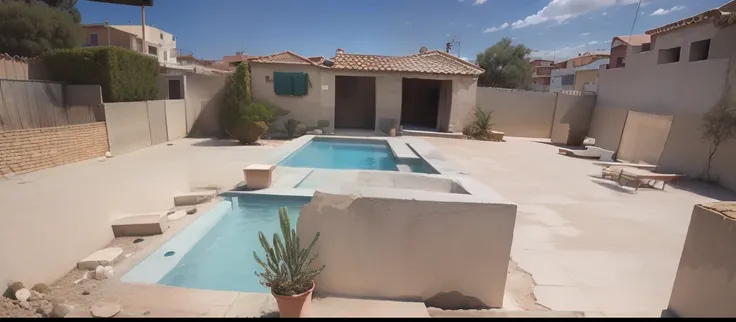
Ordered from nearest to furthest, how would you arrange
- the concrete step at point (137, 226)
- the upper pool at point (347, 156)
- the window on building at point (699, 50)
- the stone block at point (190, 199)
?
the concrete step at point (137, 226), the stone block at point (190, 199), the upper pool at point (347, 156), the window on building at point (699, 50)

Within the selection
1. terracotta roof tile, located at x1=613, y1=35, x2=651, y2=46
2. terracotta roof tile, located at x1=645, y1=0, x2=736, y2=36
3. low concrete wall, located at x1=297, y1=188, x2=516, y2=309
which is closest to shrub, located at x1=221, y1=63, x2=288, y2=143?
low concrete wall, located at x1=297, y1=188, x2=516, y2=309

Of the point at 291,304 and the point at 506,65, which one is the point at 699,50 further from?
the point at 506,65

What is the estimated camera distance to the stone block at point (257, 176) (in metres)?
7.33

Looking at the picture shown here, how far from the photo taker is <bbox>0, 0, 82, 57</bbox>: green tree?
18.9m

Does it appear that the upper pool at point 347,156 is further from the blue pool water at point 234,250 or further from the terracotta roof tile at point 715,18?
the terracotta roof tile at point 715,18

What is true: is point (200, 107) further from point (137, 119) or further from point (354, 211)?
point (354, 211)

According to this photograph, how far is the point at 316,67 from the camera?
16.1 metres

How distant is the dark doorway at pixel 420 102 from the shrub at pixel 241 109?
8802 mm

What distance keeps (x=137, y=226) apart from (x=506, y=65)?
118ft

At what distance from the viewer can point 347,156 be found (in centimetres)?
1345

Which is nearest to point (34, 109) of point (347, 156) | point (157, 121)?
point (157, 121)

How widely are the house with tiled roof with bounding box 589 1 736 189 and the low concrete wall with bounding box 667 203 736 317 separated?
29.8 ft

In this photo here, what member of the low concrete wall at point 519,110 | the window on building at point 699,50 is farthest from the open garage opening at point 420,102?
the window on building at point 699,50

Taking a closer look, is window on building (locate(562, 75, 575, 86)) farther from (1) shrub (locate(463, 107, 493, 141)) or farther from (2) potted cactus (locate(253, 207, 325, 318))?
(2) potted cactus (locate(253, 207, 325, 318))
